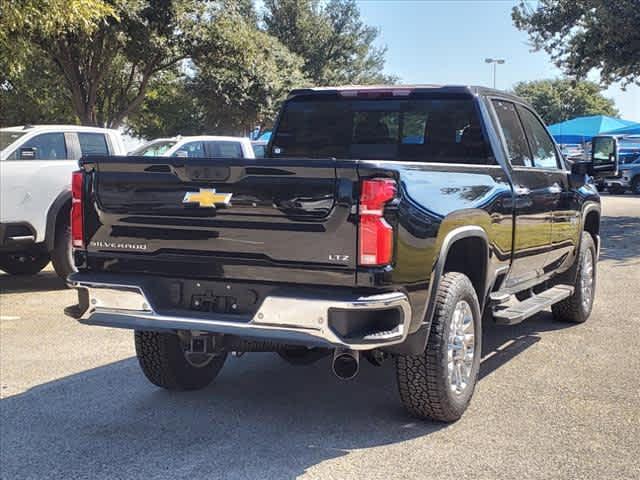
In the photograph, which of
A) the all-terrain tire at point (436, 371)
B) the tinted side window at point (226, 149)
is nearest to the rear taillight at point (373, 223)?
the all-terrain tire at point (436, 371)

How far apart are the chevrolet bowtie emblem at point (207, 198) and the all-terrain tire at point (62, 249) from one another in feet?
18.7

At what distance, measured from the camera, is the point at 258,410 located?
501 centimetres

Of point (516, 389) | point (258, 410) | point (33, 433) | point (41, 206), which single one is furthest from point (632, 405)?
point (41, 206)

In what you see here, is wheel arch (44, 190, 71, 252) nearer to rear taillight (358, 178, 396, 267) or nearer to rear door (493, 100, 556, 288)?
rear door (493, 100, 556, 288)

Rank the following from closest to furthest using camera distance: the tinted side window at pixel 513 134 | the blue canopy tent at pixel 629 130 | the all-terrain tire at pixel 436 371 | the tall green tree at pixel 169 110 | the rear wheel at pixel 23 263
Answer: the all-terrain tire at pixel 436 371 < the tinted side window at pixel 513 134 < the rear wheel at pixel 23 263 < the tall green tree at pixel 169 110 < the blue canopy tent at pixel 629 130

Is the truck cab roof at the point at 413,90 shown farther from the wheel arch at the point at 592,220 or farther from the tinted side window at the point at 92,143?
the tinted side window at the point at 92,143

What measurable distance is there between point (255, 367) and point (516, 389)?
1.96 meters

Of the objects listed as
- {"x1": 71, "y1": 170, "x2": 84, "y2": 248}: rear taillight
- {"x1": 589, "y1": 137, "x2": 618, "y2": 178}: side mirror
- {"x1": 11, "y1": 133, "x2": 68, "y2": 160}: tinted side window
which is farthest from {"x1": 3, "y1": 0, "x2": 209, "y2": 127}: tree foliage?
{"x1": 71, "y1": 170, "x2": 84, "y2": 248}: rear taillight

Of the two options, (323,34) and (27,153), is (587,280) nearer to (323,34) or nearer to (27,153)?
(27,153)

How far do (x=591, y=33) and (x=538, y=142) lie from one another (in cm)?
1378

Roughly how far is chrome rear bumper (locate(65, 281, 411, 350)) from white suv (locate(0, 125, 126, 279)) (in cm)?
541

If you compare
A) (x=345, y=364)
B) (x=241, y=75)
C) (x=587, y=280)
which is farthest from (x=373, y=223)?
(x=241, y=75)

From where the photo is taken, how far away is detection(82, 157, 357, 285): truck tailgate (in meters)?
3.92

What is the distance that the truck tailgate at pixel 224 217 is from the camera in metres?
3.92
